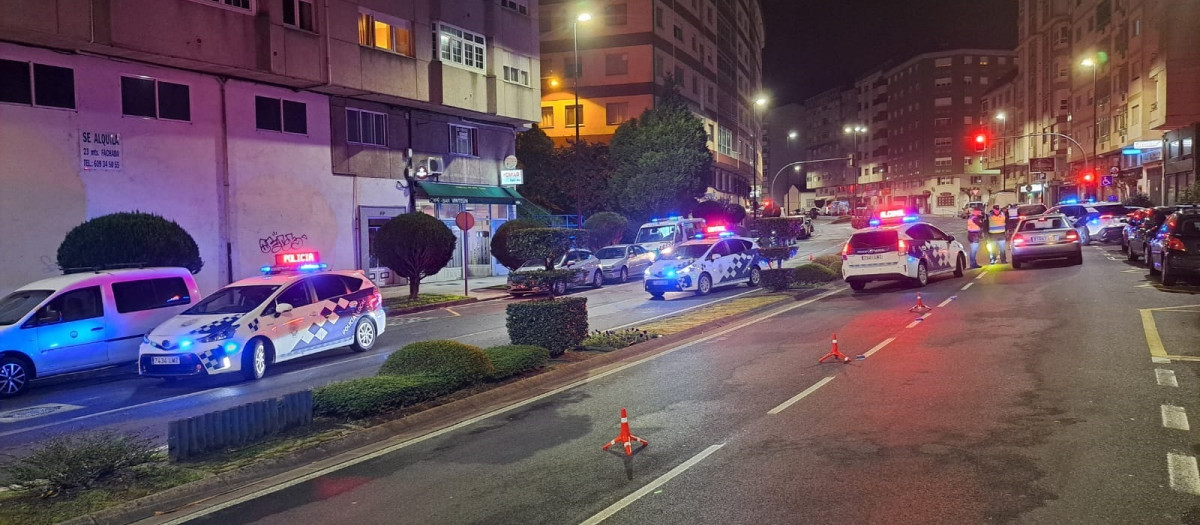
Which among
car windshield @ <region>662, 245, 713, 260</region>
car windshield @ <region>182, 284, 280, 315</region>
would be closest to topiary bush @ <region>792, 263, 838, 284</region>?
car windshield @ <region>662, 245, 713, 260</region>

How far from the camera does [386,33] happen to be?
2856 centimetres

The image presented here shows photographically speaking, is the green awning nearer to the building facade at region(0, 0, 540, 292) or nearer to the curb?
the building facade at region(0, 0, 540, 292)

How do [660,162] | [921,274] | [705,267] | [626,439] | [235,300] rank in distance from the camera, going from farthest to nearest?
[660,162] → [705,267] → [921,274] → [235,300] → [626,439]

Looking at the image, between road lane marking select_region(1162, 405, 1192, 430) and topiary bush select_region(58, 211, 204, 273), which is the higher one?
topiary bush select_region(58, 211, 204, 273)

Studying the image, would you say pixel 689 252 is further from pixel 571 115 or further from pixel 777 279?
pixel 571 115

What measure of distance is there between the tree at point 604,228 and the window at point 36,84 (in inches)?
920

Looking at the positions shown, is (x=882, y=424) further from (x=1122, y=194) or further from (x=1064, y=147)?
(x=1064, y=147)

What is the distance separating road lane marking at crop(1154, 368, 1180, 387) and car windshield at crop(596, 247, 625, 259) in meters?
21.6

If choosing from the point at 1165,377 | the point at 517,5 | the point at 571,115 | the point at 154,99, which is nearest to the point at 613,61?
the point at 571,115

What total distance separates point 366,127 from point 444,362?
67.2ft

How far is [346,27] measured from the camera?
1033 inches

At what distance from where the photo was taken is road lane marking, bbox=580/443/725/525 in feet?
18.1

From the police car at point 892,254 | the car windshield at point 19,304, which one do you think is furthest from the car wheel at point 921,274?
the car windshield at point 19,304

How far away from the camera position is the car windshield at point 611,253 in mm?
30116
